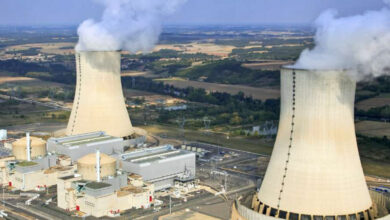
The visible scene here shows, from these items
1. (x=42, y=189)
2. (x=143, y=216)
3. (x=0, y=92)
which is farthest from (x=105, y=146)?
(x=0, y=92)

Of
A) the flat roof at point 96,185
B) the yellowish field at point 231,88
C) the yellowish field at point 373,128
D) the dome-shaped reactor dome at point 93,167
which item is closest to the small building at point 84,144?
the dome-shaped reactor dome at point 93,167

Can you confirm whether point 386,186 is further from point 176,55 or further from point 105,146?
point 176,55

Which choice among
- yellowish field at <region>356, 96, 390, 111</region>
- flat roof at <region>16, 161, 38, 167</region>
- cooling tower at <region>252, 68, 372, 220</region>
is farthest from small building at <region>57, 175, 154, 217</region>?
yellowish field at <region>356, 96, 390, 111</region>

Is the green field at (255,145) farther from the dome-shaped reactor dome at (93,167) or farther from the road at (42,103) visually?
the road at (42,103)

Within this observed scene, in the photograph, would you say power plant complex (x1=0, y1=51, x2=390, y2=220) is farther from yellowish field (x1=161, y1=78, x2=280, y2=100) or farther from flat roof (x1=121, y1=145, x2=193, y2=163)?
yellowish field (x1=161, y1=78, x2=280, y2=100)

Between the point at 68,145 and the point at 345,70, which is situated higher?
the point at 345,70

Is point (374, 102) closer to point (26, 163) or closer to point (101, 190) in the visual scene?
point (26, 163)
